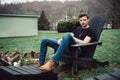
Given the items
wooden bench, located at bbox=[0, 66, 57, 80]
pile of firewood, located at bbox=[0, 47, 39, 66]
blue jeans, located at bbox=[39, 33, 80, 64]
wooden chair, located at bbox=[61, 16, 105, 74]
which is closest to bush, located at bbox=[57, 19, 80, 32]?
pile of firewood, located at bbox=[0, 47, 39, 66]

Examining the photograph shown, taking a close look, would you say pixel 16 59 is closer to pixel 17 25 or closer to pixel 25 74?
pixel 25 74

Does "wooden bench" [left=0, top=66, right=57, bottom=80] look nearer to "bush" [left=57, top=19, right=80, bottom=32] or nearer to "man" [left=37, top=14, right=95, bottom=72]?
"man" [left=37, top=14, right=95, bottom=72]

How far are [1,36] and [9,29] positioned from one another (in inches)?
54.5

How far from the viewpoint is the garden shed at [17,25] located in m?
12.3

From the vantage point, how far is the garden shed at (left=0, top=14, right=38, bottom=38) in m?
12.3

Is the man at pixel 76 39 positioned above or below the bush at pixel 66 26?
above

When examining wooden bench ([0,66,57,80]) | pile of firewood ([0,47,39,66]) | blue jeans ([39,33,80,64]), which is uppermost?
blue jeans ([39,33,80,64])

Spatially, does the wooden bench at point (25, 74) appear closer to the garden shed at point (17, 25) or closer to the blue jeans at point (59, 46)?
the blue jeans at point (59, 46)

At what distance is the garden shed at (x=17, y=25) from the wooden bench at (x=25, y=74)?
845cm

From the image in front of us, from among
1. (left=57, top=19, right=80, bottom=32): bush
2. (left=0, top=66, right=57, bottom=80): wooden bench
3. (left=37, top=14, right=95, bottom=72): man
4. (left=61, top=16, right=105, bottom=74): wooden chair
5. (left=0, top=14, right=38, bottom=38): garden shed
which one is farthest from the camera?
(left=0, top=14, right=38, bottom=38): garden shed

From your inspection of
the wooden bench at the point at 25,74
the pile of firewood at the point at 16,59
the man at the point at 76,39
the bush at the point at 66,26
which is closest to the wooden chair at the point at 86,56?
the man at the point at 76,39

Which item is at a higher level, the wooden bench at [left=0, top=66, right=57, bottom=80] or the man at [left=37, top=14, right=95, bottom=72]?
the man at [left=37, top=14, right=95, bottom=72]

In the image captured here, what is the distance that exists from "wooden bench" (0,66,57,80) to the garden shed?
8454 mm

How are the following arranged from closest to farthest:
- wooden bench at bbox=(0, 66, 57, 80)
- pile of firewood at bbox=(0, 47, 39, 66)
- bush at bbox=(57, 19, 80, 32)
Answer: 1. wooden bench at bbox=(0, 66, 57, 80)
2. pile of firewood at bbox=(0, 47, 39, 66)
3. bush at bbox=(57, 19, 80, 32)
